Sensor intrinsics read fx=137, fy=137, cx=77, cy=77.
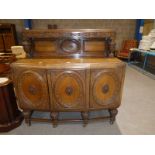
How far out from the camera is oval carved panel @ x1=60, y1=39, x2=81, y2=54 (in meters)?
1.82

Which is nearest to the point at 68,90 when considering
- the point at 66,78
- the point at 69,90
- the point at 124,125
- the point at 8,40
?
the point at 69,90

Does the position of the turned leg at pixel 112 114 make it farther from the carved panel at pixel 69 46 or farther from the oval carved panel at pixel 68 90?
the carved panel at pixel 69 46

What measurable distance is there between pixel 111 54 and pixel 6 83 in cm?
135

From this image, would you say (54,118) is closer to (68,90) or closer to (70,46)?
(68,90)

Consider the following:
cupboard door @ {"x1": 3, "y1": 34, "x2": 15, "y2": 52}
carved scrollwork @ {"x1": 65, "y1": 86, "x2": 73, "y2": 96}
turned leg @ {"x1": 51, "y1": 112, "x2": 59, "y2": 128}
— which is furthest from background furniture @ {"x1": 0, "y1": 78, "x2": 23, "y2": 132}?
cupboard door @ {"x1": 3, "y1": 34, "x2": 15, "y2": 52}

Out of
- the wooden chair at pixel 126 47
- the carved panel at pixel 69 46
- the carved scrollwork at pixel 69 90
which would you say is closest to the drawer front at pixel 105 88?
the carved scrollwork at pixel 69 90

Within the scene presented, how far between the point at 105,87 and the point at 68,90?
414 mm

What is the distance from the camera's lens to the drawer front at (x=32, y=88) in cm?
147

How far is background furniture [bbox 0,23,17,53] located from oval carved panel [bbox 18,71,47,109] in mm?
4704

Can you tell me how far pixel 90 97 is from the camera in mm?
1549

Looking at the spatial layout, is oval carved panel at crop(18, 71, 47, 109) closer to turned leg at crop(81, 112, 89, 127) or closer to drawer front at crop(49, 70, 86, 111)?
drawer front at crop(49, 70, 86, 111)

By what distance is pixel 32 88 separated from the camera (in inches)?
60.5

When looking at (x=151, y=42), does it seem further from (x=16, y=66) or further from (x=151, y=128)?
(x=16, y=66)

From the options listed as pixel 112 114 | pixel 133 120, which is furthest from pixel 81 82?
pixel 133 120
